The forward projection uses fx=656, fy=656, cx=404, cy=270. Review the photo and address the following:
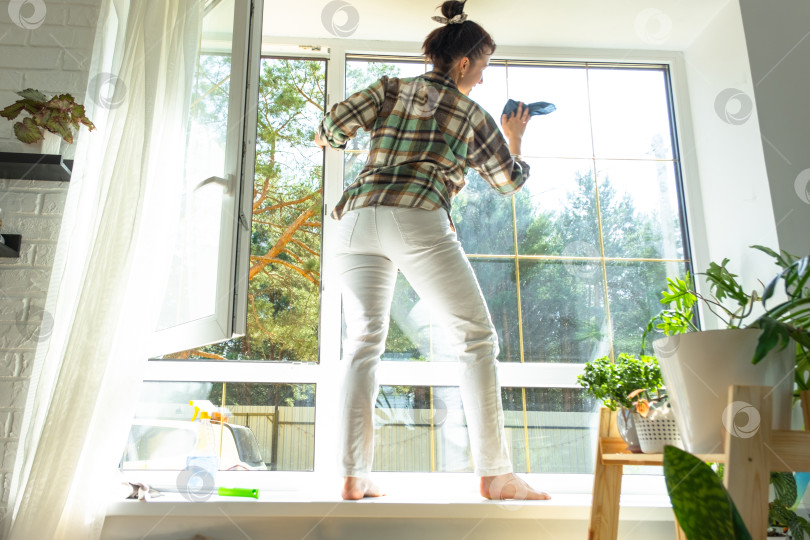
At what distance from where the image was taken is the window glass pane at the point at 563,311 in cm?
211

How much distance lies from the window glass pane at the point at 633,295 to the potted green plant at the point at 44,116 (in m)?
1.63

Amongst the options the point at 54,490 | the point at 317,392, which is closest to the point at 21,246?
the point at 54,490

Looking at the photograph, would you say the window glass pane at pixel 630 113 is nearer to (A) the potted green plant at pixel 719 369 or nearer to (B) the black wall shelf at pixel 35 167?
(A) the potted green plant at pixel 719 369

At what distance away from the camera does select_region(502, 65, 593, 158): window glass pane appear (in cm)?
227

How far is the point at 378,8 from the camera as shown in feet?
7.10

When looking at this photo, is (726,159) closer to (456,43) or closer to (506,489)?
(456,43)

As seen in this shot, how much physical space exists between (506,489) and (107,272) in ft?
3.47

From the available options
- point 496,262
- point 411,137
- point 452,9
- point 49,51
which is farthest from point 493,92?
point 49,51

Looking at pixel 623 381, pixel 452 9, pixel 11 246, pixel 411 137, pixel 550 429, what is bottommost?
pixel 550 429

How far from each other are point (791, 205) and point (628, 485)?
958 mm

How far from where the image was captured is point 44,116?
5.48ft

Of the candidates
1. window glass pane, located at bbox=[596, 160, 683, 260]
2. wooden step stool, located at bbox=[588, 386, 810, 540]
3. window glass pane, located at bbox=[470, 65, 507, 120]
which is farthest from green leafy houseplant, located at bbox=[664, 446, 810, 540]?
window glass pane, located at bbox=[470, 65, 507, 120]

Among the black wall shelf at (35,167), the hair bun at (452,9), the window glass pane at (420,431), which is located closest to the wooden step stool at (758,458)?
the window glass pane at (420,431)

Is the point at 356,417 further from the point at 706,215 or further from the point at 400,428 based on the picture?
the point at 706,215
